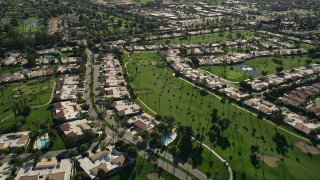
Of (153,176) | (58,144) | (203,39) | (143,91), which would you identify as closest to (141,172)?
(153,176)

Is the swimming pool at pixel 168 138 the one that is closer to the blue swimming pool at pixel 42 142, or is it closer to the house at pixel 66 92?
the blue swimming pool at pixel 42 142

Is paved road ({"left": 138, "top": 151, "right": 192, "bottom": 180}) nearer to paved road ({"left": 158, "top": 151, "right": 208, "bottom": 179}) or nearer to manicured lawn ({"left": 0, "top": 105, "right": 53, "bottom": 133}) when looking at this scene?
paved road ({"left": 158, "top": 151, "right": 208, "bottom": 179})

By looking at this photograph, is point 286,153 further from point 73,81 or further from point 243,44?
point 243,44

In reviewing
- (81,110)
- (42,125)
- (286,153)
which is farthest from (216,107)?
(42,125)

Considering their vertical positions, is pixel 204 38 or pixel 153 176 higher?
pixel 204 38

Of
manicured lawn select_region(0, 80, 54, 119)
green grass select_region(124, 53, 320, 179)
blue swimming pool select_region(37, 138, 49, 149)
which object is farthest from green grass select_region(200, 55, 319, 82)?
blue swimming pool select_region(37, 138, 49, 149)

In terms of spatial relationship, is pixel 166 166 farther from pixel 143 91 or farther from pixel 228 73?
pixel 228 73
